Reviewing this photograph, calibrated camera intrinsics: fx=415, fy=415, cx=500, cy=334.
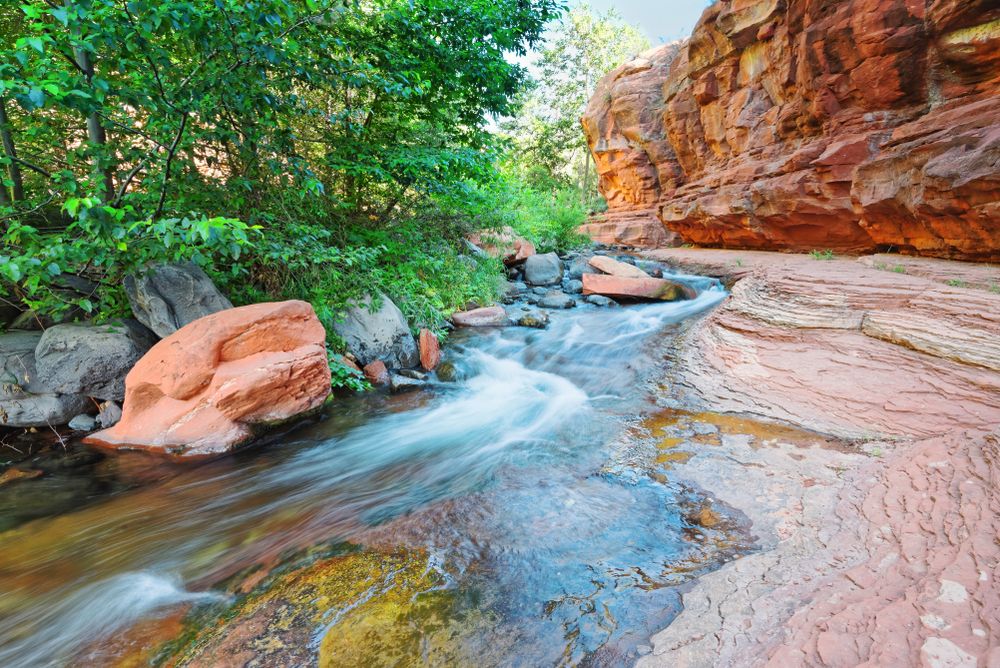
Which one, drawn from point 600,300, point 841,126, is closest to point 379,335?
point 600,300

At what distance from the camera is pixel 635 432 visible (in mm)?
3648

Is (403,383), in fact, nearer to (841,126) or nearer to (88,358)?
(88,358)

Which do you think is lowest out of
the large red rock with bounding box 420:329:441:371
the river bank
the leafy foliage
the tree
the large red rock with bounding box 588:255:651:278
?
the river bank

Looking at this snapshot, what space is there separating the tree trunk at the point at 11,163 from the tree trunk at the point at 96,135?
55cm

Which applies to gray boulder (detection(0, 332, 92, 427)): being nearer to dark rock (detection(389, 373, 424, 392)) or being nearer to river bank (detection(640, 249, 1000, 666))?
dark rock (detection(389, 373, 424, 392))

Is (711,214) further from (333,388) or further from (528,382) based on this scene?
(333,388)

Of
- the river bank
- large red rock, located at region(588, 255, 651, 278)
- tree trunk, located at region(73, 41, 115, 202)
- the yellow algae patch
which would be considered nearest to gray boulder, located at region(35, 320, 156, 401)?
tree trunk, located at region(73, 41, 115, 202)

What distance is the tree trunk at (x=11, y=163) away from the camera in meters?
3.83

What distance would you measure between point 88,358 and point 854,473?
21.0 feet

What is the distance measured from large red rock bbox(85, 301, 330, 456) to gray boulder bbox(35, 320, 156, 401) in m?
0.53

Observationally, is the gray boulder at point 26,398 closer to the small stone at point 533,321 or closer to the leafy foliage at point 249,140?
the leafy foliage at point 249,140

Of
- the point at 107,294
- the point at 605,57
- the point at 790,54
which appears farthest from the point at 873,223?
the point at 605,57

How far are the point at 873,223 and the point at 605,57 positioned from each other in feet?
76.7

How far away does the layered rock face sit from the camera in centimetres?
598
